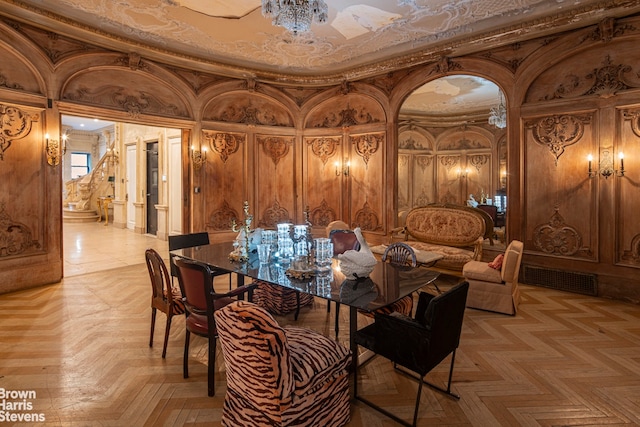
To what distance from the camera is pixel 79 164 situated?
16.1 meters

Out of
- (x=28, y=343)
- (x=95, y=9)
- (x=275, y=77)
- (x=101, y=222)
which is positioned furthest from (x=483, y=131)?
(x=101, y=222)

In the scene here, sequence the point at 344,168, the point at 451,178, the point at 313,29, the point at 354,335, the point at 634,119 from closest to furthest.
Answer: the point at 354,335 → the point at 634,119 → the point at 313,29 → the point at 344,168 → the point at 451,178

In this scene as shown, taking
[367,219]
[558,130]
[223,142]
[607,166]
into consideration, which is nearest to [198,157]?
[223,142]

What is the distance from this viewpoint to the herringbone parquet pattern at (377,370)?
2.29m

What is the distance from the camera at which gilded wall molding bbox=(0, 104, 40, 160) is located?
185 inches

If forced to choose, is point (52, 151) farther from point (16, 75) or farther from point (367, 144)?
point (367, 144)

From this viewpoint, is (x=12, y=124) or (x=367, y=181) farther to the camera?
(x=367, y=181)

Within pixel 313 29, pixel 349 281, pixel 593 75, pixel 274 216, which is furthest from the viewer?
pixel 274 216

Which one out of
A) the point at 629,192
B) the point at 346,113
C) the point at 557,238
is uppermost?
the point at 346,113

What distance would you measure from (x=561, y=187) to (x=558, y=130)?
0.81 m

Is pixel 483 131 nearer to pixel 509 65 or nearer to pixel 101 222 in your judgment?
pixel 509 65

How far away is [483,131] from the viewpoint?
32.9 feet

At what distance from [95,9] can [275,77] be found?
325 centimetres

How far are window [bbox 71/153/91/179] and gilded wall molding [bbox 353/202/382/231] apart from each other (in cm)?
1452
